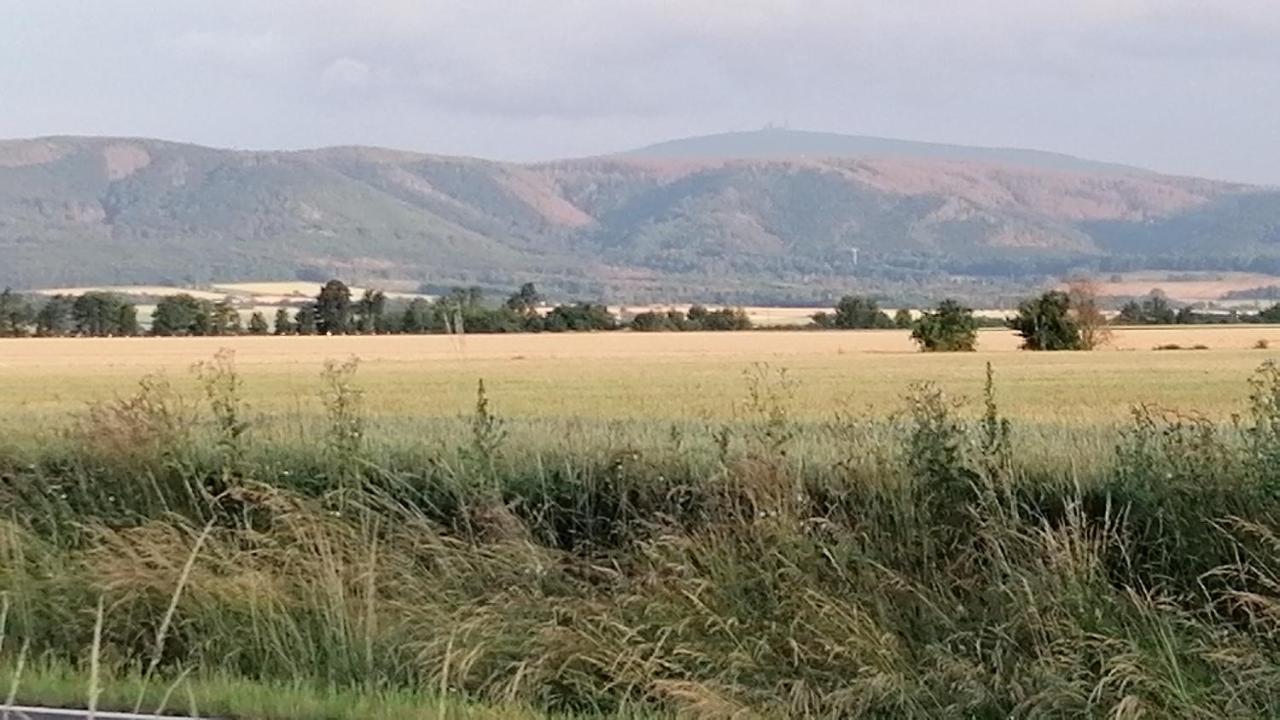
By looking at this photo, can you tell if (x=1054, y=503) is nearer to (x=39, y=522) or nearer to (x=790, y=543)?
(x=790, y=543)

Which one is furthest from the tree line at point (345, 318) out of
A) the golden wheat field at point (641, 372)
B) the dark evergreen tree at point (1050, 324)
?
the golden wheat field at point (641, 372)

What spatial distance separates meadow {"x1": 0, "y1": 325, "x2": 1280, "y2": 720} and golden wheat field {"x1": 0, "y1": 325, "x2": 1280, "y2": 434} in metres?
1.87

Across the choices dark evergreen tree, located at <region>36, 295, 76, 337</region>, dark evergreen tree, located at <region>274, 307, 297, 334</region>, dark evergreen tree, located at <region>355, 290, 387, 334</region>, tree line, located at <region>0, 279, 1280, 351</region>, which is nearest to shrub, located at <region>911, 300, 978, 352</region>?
tree line, located at <region>0, 279, 1280, 351</region>

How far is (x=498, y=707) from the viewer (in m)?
7.92

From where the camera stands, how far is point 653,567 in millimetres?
10367

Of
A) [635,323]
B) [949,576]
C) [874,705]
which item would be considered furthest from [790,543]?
[635,323]

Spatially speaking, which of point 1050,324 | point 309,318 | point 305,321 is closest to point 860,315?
point 1050,324

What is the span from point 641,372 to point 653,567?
4752 cm

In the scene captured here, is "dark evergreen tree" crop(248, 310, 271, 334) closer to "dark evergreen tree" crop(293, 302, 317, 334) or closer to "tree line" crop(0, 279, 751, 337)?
"tree line" crop(0, 279, 751, 337)

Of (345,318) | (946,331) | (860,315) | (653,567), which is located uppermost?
(653,567)

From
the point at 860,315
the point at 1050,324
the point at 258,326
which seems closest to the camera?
the point at 1050,324

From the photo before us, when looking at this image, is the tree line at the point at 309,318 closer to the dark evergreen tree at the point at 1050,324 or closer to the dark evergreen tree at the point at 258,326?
the dark evergreen tree at the point at 258,326

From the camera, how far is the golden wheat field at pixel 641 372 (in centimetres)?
3322

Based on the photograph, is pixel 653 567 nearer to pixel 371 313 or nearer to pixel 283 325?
pixel 371 313
